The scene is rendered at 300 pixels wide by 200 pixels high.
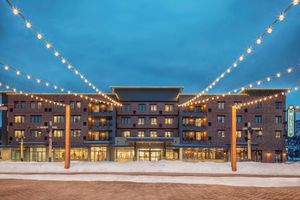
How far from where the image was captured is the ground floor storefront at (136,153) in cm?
5841

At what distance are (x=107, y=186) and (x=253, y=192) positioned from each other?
611 cm

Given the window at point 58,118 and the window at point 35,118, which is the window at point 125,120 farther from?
the window at point 35,118

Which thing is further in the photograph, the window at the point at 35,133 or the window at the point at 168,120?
the window at the point at 168,120

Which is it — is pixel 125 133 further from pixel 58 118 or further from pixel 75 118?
pixel 58 118

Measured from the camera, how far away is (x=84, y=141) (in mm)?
58656

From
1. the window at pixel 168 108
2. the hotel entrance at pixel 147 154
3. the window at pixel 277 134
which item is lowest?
the hotel entrance at pixel 147 154

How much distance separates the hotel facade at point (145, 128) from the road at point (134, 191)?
43.2 m

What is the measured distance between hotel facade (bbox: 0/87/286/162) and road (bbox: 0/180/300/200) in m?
43.2

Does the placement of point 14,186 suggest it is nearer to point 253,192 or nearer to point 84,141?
point 253,192

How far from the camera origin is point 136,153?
59281mm

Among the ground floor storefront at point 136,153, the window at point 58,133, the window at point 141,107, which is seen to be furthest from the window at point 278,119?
the window at point 58,133

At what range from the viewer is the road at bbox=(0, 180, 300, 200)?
39.6 ft

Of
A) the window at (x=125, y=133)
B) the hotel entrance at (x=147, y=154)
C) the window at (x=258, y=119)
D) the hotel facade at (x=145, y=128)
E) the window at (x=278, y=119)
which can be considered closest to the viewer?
the hotel facade at (x=145, y=128)

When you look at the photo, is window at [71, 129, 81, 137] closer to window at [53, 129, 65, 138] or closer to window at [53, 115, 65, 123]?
window at [53, 129, 65, 138]
